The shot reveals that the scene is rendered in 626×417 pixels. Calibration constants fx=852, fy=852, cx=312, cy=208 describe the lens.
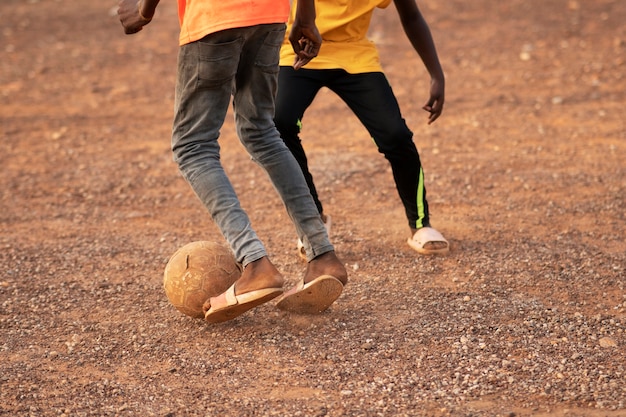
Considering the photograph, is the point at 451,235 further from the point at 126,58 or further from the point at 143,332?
the point at 126,58

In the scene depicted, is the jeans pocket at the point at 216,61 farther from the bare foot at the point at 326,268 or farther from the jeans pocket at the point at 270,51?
the bare foot at the point at 326,268

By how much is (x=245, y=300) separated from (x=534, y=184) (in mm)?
3317

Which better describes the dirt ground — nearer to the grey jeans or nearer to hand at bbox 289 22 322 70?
the grey jeans

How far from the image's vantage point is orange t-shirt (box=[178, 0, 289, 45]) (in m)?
3.62

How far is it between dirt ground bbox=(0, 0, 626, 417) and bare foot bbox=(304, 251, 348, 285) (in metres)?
0.28

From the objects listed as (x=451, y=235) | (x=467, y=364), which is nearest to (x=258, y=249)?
(x=467, y=364)

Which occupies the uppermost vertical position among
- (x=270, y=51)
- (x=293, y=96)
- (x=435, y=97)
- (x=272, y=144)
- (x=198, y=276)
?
(x=270, y=51)

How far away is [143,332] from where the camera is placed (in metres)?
4.21

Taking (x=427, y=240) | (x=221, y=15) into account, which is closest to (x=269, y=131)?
(x=221, y=15)

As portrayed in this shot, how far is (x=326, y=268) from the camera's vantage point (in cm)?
405

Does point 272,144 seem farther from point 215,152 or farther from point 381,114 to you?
point 381,114

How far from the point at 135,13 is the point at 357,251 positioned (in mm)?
2149

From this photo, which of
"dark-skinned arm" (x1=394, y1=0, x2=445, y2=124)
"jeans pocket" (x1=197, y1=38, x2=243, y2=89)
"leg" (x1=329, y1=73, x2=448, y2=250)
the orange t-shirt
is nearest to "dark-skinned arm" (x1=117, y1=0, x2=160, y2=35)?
the orange t-shirt

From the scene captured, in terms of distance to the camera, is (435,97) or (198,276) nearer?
(198,276)
